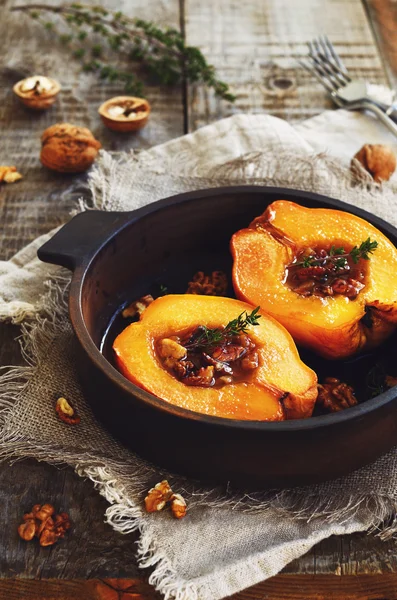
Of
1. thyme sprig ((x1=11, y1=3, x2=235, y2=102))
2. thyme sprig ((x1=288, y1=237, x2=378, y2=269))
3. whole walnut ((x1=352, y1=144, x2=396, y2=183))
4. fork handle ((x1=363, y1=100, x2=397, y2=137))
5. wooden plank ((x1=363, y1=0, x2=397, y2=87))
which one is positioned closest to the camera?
thyme sprig ((x1=288, y1=237, x2=378, y2=269))

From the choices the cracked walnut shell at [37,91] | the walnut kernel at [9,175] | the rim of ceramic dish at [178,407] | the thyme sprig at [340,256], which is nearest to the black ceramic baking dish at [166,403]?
the rim of ceramic dish at [178,407]

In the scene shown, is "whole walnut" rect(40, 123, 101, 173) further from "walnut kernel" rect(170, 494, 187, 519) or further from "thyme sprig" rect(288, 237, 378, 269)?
"walnut kernel" rect(170, 494, 187, 519)

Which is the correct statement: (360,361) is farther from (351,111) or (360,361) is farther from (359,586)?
(351,111)

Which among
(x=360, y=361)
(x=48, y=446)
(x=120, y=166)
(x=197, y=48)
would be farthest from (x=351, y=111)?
(x=48, y=446)

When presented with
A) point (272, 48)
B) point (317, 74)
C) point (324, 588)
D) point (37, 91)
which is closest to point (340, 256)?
point (324, 588)

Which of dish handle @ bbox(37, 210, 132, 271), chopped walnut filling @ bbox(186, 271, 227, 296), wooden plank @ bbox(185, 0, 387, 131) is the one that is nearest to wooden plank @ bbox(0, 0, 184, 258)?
wooden plank @ bbox(185, 0, 387, 131)

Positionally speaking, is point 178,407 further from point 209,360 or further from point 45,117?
point 45,117
